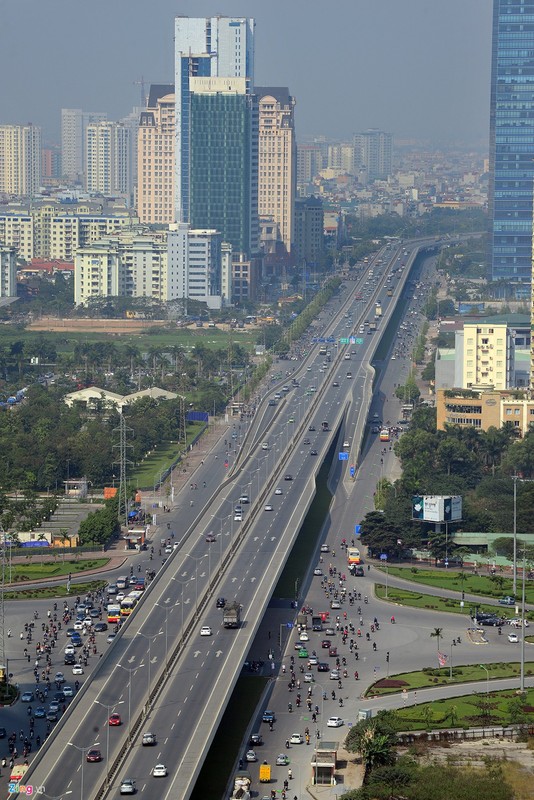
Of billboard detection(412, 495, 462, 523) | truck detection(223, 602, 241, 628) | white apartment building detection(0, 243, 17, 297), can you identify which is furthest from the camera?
white apartment building detection(0, 243, 17, 297)

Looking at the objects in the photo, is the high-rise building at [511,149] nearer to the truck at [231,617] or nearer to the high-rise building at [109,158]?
the truck at [231,617]

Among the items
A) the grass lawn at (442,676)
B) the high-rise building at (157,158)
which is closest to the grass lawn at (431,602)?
the grass lawn at (442,676)

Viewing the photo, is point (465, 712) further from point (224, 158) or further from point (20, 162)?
point (20, 162)

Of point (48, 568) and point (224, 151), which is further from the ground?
point (224, 151)

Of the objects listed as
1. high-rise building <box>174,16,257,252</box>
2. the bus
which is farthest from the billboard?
high-rise building <box>174,16,257,252</box>

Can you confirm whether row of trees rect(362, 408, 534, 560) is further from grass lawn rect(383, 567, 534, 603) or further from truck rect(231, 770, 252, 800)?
truck rect(231, 770, 252, 800)

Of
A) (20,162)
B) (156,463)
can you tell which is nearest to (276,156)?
(20,162)
